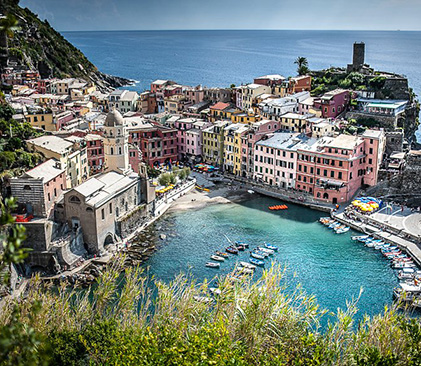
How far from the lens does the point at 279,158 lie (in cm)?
6181

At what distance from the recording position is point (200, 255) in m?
46.1

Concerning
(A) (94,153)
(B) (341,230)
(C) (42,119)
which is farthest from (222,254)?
(C) (42,119)

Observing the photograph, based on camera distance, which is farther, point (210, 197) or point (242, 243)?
point (210, 197)

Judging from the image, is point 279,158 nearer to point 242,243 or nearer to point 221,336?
point 242,243

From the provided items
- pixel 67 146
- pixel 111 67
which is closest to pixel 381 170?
pixel 67 146

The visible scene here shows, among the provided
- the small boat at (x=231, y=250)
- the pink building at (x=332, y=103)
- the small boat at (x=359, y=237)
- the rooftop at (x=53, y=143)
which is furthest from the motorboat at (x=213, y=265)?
the pink building at (x=332, y=103)

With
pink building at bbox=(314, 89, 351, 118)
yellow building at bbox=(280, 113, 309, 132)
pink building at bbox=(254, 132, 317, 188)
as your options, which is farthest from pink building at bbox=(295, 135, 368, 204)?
pink building at bbox=(314, 89, 351, 118)

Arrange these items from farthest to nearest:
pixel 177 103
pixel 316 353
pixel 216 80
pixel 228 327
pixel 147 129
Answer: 1. pixel 216 80
2. pixel 177 103
3. pixel 147 129
4. pixel 228 327
5. pixel 316 353

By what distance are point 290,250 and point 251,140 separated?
801 inches

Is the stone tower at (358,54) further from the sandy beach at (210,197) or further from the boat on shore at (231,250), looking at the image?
the boat on shore at (231,250)

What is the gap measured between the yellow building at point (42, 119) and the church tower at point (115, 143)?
16783mm

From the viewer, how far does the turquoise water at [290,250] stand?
41125mm

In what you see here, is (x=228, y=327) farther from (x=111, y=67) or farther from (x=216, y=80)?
(x=111, y=67)

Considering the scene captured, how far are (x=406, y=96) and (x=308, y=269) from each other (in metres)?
42.8
